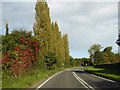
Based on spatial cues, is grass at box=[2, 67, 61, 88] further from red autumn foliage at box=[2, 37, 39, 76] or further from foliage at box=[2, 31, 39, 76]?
foliage at box=[2, 31, 39, 76]

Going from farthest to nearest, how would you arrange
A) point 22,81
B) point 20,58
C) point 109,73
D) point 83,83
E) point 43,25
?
point 43,25 → point 109,73 → point 20,58 → point 83,83 → point 22,81

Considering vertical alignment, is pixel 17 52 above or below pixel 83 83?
above

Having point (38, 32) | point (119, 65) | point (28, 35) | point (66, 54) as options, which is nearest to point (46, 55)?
point (38, 32)

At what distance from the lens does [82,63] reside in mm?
192875

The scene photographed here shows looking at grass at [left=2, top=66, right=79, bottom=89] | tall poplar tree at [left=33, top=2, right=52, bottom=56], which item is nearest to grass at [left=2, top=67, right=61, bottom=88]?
grass at [left=2, top=66, right=79, bottom=89]

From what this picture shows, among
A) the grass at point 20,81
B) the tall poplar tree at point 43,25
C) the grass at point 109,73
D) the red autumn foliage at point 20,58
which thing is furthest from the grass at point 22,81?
the tall poplar tree at point 43,25

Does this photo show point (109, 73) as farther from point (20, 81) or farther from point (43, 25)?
point (20, 81)

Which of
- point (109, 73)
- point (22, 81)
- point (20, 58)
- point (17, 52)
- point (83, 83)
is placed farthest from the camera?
point (109, 73)

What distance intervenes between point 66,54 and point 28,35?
8769cm

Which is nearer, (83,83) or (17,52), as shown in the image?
(83,83)

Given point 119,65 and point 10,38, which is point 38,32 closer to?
point 119,65

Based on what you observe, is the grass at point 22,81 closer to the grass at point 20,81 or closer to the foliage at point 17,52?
the grass at point 20,81

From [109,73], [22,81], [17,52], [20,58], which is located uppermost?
[17,52]

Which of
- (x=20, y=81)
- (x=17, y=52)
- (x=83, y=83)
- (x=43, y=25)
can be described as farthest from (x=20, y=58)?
(x=43, y=25)
